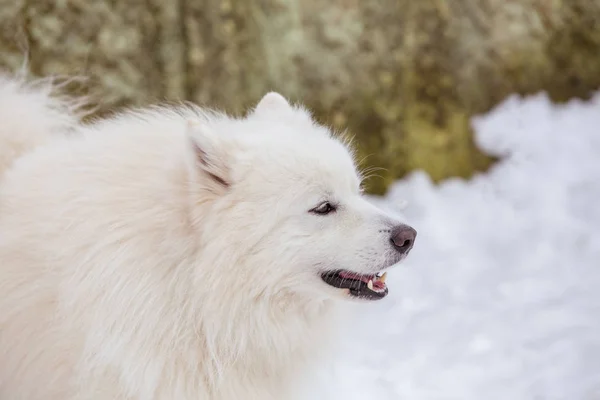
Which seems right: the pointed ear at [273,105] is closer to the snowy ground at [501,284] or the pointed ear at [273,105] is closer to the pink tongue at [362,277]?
the pink tongue at [362,277]

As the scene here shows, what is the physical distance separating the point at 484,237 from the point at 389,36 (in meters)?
1.91

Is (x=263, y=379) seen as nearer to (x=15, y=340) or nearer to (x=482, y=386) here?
(x=15, y=340)

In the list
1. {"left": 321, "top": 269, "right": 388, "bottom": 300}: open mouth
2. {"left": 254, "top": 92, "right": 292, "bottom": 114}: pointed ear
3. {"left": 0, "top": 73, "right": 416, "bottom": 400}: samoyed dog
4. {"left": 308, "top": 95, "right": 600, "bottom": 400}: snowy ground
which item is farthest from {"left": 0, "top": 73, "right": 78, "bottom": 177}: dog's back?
{"left": 308, "top": 95, "right": 600, "bottom": 400}: snowy ground

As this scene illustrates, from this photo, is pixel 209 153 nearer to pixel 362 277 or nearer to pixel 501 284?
pixel 362 277

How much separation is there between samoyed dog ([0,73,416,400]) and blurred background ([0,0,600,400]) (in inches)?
47.2

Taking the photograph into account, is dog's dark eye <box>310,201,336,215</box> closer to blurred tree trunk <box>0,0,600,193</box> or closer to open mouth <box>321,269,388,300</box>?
open mouth <box>321,269,388,300</box>

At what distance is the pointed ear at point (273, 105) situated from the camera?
3.10 m

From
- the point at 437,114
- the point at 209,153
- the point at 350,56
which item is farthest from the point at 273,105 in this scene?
the point at 437,114

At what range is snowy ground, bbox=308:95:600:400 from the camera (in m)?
3.69

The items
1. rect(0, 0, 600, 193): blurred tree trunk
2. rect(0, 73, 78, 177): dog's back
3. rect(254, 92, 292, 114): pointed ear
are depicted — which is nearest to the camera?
rect(254, 92, 292, 114): pointed ear

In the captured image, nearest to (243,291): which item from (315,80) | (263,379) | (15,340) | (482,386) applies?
(263,379)

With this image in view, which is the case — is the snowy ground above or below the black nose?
above

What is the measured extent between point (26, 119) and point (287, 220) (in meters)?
1.46

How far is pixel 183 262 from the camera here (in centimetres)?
264
